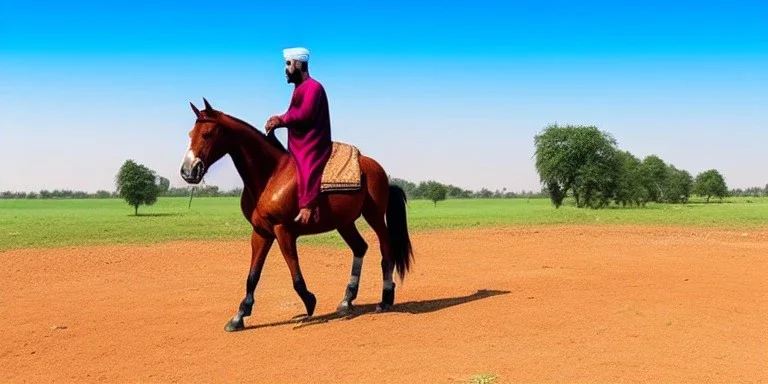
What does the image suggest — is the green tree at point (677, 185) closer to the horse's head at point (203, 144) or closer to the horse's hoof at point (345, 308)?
the horse's hoof at point (345, 308)

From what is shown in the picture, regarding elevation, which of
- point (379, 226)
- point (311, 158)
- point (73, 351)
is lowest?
point (73, 351)

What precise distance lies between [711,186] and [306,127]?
5452 inches

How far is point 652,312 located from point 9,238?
24.0 m

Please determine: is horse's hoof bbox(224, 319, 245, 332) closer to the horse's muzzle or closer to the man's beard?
the horse's muzzle

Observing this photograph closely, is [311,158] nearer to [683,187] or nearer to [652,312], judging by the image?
[652,312]

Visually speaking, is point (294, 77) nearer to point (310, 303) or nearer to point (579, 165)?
point (310, 303)

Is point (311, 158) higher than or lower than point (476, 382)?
higher

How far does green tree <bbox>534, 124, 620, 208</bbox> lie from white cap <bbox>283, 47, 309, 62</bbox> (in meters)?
58.7

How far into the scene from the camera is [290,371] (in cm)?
577

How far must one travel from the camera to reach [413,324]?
7.58 metres

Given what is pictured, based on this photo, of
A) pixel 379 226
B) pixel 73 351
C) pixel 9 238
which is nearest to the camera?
pixel 73 351

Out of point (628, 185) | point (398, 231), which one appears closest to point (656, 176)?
point (628, 185)

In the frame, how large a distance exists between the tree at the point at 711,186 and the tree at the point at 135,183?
4481 inches

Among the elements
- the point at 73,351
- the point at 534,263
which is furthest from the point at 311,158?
the point at 534,263
